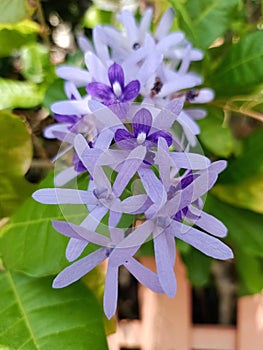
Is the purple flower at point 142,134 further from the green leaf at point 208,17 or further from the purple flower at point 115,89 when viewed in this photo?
the green leaf at point 208,17

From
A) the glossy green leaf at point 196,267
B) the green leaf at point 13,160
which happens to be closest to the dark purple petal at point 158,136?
the green leaf at point 13,160

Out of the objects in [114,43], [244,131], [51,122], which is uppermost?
[114,43]

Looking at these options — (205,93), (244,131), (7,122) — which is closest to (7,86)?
(7,122)

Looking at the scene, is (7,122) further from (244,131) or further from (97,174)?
(244,131)

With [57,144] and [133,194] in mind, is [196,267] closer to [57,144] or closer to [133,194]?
[57,144]

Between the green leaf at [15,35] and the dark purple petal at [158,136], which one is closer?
the dark purple petal at [158,136]

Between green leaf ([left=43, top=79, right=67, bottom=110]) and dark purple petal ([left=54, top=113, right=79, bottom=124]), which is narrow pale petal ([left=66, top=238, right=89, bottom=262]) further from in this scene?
green leaf ([left=43, top=79, right=67, bottom=110])
